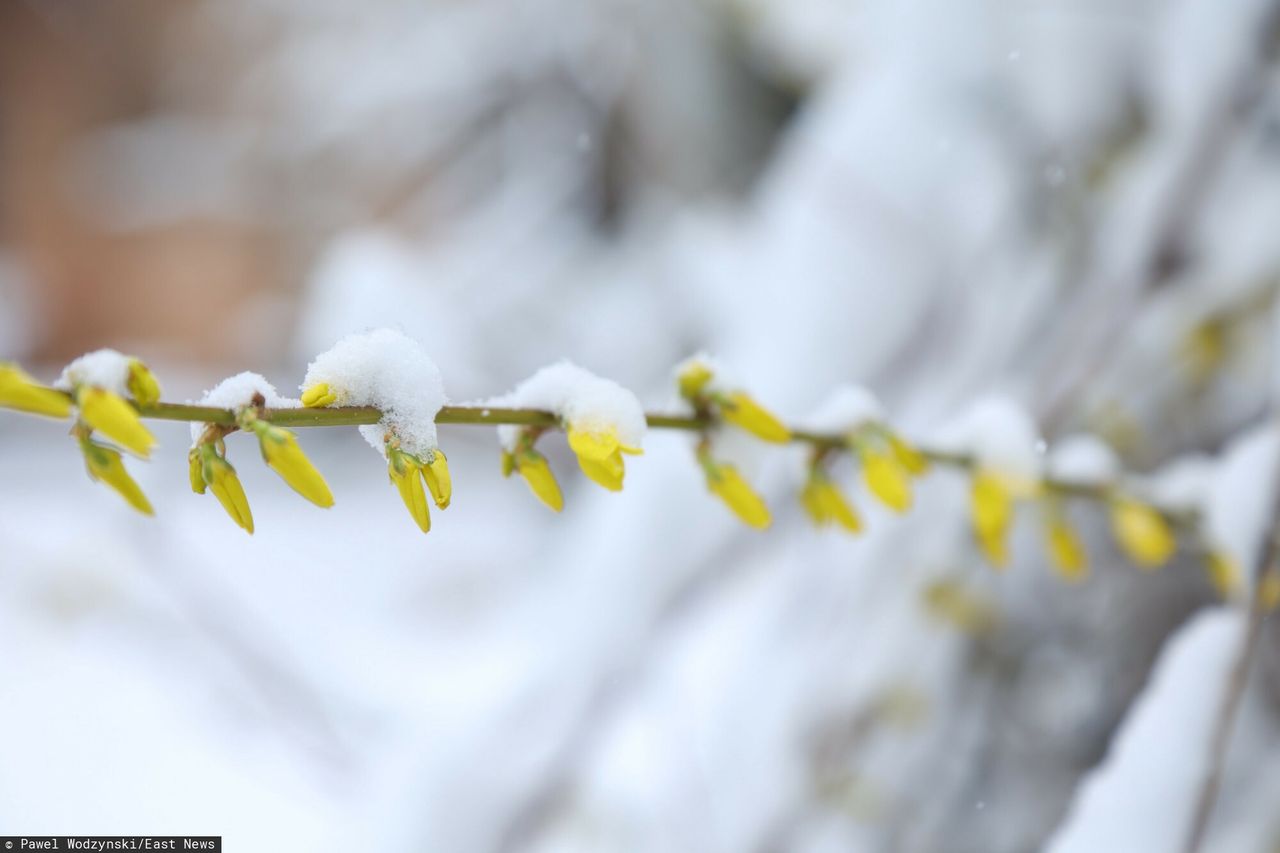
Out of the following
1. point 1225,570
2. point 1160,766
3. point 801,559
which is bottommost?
point 1160,766

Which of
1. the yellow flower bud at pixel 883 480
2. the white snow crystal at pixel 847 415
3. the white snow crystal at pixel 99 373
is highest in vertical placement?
the white snow crystal at pixel 847 415

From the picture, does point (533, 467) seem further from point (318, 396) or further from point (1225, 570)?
point (1225, 570)

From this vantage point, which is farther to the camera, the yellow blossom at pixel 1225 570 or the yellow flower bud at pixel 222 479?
the yellow blossom at pixel 1225 570

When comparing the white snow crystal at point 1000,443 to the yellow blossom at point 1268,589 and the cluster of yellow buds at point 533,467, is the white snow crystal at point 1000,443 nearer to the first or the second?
the yellow blossom at point 1268,589

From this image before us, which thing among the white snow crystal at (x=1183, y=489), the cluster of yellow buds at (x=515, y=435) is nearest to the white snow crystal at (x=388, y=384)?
the cluster of yellow buds at (x=515, y=435)

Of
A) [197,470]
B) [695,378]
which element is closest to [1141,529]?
[695,378]

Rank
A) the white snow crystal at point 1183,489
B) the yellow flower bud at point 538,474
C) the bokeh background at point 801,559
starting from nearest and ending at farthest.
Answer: the yellow flower bud at point 538,474, the white snow crystal at point 1183,489, the bokeh background at point 801,559

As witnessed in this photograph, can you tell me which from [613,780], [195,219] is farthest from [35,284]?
[613,780]
